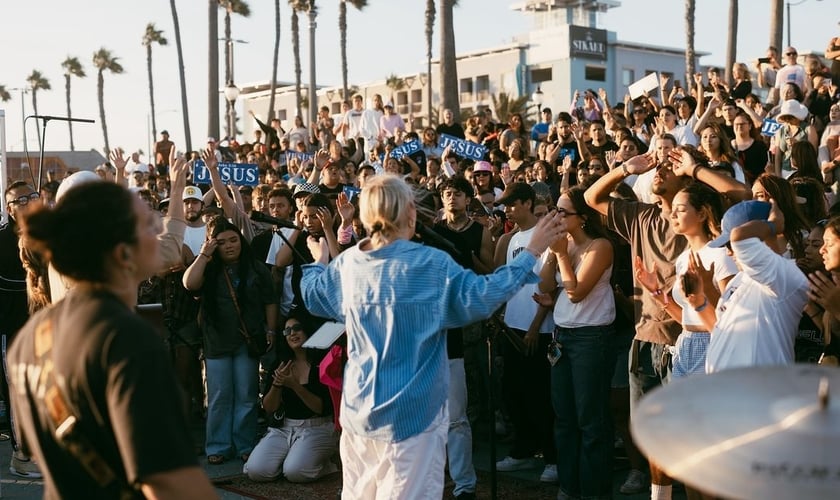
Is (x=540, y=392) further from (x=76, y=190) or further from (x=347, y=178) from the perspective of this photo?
(x=347, y=178)

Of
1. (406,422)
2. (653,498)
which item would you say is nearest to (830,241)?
(653,498)

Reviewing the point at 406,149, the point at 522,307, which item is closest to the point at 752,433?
the point at 522,307

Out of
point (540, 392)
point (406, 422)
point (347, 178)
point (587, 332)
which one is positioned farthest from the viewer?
point (347, 178)

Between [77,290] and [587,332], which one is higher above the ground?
[77,290]

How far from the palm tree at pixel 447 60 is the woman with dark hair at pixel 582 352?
52.0 ft

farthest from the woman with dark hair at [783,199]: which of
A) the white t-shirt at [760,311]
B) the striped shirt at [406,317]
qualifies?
the striped shirt at [406,317]

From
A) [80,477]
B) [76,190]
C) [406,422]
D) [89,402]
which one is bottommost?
[406,422]

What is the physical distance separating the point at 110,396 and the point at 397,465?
2296 millimetres

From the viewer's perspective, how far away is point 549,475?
291 inches

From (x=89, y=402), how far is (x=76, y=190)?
56 centimetres

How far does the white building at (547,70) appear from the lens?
71.9m

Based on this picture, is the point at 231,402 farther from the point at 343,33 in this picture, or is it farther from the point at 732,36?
the point at 343,33

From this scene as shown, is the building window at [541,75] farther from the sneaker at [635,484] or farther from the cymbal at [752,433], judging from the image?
the cymbal at [752,433]

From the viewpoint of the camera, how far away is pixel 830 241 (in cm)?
504
